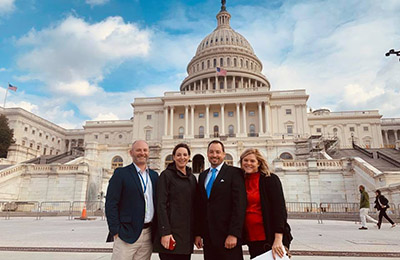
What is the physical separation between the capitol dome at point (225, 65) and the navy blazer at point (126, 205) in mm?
75685

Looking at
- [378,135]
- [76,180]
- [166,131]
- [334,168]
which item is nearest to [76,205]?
[76,180]

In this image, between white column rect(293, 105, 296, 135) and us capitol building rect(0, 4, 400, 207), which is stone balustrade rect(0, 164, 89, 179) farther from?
white column rect(293, 105, 296, 135)

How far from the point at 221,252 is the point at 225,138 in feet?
155

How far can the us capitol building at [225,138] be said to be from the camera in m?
29.5

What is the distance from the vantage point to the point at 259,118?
64.2m

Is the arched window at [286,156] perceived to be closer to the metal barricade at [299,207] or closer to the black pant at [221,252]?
the metal barricade at [299,207]

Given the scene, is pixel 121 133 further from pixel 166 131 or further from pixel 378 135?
pixel 378 135

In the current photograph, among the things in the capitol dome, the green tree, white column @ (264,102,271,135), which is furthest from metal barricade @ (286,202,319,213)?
the green tree

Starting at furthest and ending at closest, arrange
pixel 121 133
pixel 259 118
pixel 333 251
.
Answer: pixel 121 133 < pixel 259 118 < pixel 333 251

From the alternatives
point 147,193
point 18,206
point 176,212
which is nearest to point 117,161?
point 18,206

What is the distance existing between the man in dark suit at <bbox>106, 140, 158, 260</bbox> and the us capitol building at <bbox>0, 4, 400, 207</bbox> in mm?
19638

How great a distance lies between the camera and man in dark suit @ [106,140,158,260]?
4.22m

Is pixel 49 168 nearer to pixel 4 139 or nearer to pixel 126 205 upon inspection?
pixel 126 205

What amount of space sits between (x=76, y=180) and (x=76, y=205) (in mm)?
3237
